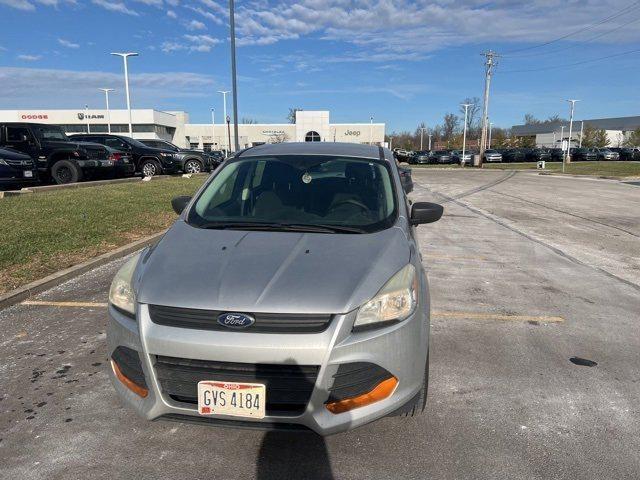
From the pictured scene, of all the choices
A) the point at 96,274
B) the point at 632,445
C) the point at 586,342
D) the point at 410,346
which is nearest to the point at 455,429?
the point at 410,346

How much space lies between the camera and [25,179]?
1248cm

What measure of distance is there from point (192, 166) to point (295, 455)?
20597 mm

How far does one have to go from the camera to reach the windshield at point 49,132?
14.6 meters

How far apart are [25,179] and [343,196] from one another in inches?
455

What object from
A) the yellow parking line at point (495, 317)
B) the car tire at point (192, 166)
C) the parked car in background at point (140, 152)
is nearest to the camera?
the yellow parking line at point (495, 317)

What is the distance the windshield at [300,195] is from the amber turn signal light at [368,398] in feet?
3.67

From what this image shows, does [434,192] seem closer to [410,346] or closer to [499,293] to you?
[499,293]

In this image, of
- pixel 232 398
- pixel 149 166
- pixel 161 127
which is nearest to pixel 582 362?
pixel 232 398

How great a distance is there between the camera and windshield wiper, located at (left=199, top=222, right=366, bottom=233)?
3325 mm

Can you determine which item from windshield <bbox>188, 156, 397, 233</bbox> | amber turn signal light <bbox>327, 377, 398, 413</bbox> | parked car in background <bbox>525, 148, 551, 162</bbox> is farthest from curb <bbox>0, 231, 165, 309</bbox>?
parked car in background <bbox>525, 148, 551, 162</bbox>

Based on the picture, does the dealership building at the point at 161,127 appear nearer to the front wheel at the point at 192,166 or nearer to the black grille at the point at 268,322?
the front wheel at the point at 192,166

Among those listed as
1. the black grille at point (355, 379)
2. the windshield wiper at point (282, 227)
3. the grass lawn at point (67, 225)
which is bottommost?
the grass lawn at point (67, 225)

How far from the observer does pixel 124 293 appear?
2828 millimetres

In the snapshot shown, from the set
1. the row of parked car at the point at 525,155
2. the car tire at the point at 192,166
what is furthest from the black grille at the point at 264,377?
the row of parked car at the point at 525,155
